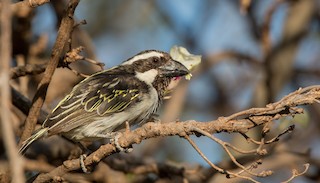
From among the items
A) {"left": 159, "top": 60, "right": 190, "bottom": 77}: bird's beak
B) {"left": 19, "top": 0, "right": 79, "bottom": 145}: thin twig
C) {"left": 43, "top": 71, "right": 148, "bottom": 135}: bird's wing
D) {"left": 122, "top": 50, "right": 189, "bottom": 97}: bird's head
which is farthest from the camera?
{"left": 122, "top": 50, "right": 189, "bottom": 97}: bird's head

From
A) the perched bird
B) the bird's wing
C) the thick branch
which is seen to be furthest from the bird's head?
the thick branch

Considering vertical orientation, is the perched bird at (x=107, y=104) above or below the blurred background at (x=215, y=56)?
below

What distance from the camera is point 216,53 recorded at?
6.31m

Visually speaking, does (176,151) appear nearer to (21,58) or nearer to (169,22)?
(169,22)

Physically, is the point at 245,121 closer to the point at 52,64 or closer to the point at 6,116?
the point at 52,64

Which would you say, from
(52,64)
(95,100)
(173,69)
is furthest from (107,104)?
(52,64)

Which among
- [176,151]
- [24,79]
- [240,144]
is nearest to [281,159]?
[240,144]

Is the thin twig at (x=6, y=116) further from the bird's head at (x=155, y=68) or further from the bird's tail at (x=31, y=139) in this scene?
the bird's head at (x=155, y=68)

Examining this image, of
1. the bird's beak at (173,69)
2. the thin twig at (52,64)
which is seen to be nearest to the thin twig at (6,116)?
the thin twig at (52,64)

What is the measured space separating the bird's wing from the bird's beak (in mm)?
213

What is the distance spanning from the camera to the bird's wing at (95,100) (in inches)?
159

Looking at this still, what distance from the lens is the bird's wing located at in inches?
159

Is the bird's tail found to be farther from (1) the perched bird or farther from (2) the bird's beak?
(2) the bird's beak

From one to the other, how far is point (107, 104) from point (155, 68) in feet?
1.95
